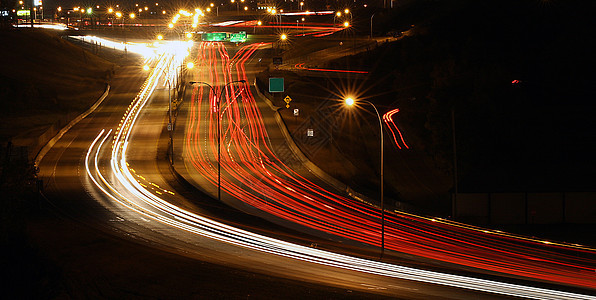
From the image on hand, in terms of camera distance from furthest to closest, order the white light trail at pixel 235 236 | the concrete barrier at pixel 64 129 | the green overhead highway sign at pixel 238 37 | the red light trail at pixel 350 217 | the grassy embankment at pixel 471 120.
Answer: the green overhead highway sign at pixel 238 37
the concrete barrier at pixel 64 129
the grassy embankment at pixel 471 120
the red light trail at pixel 350 217
the white light trail at pixel 235 236

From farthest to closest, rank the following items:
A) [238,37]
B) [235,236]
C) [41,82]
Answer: [238,37] → [41,82] → [235,236]

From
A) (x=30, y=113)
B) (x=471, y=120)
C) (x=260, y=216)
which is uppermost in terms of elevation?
(x=471, y=120)

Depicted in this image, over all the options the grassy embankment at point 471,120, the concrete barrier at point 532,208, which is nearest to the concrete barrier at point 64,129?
the grassy embankment at point 471,120

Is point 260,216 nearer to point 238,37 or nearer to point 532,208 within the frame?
point 532,208

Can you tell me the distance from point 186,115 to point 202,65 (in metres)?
38.4

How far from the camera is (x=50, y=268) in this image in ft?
83.7

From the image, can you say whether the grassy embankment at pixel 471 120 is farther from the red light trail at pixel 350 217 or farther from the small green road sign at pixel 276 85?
the red light trail at pixel 350 217

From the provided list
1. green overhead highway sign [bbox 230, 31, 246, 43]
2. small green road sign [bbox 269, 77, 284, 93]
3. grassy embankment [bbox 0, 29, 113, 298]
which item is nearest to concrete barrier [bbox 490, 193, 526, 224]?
grassy embankment [bbox 0, 29, 113, 298]

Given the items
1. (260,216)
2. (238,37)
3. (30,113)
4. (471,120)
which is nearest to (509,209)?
(471,120)

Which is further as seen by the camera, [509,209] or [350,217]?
[509,209]

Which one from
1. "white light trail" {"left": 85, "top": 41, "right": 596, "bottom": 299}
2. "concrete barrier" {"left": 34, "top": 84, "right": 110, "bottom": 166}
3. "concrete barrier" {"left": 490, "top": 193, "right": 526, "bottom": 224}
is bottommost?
"concrete barrier" {"left": 490, "top": 193, "right": 526, "bottom": 224}

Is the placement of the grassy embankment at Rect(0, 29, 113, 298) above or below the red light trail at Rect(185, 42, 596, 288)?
above

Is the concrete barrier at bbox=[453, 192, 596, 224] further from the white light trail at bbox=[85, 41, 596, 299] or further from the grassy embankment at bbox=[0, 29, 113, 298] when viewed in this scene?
the grassy embankment at bbox=[0, 29, 113, 298]

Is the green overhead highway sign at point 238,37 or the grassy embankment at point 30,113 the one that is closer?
the grassy embankment at point 30,113
